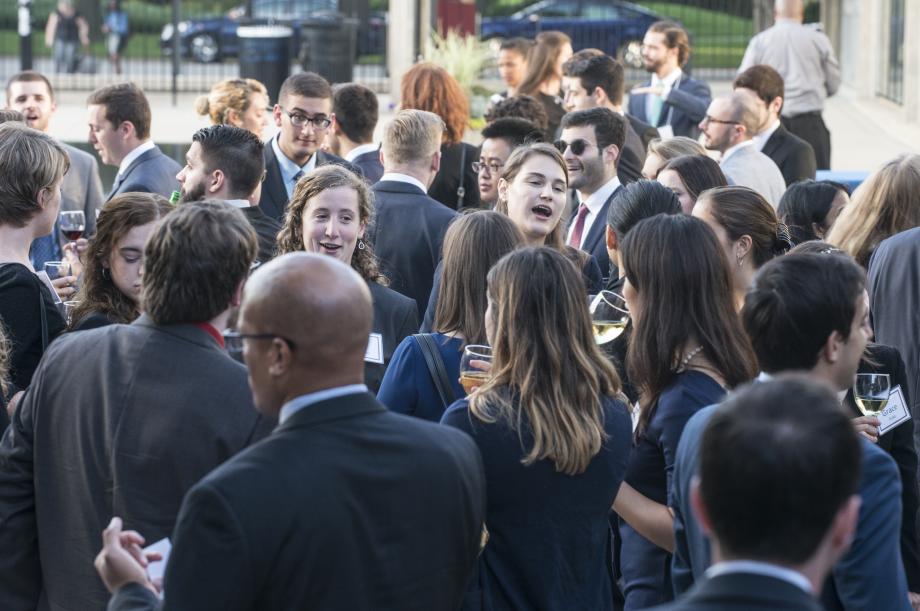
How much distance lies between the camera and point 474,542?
2936 mm

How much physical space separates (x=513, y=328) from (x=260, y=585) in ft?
4.04

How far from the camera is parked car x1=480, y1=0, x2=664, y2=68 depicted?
1213 inches

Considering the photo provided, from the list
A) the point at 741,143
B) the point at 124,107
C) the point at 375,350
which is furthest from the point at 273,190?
the point at 375,350

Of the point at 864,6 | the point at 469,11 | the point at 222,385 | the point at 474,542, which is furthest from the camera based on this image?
the point at 469,11

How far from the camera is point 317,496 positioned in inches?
102

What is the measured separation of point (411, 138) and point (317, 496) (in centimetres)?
465

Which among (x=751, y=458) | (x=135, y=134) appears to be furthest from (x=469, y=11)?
(x=751, y=458)

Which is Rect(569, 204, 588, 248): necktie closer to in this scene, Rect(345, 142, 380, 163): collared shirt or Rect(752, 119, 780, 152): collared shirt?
Rect(345, 142, 380, 163): collared shirt

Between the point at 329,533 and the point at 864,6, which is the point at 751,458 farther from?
the point at 864,6

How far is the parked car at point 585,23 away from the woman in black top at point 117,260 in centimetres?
2502

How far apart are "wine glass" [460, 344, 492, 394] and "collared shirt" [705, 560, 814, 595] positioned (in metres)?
1.53

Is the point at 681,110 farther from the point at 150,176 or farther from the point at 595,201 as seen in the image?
the point at 150,176

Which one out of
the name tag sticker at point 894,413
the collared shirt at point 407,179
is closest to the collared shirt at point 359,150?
the collared shirt at point 407,179

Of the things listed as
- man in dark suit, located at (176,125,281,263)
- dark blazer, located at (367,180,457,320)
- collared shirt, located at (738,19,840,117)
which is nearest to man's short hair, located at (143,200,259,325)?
man in dark suit, located at (176,125,281,263)
